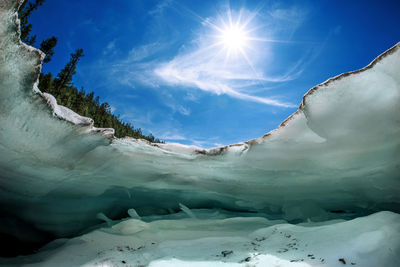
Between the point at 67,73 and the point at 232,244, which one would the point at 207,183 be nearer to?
the point at 232,244

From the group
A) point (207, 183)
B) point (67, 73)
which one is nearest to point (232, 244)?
point (207, 183)

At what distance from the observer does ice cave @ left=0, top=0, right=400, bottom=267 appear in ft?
6.98

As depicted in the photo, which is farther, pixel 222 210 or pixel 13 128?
pixel 222 210

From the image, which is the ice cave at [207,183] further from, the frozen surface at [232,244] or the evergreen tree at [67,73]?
the evergreen tree at [67,73]

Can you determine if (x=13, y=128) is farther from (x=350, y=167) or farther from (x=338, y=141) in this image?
(x=350, y=167)

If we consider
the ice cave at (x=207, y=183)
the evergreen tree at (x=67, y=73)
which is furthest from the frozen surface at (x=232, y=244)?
the evergreen tree at (x=67, y=73)

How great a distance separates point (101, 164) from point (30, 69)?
151cm

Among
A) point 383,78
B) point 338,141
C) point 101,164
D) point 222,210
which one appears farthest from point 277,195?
point 101,164

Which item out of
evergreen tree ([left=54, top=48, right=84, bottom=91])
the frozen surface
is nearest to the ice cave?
the frozen surface

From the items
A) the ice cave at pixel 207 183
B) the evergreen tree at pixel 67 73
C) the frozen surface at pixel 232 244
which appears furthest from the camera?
the evergreen tree at pixel 67 73

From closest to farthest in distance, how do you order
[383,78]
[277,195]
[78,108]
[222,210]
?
[383,78], [277,195], [222,210], [78,108]

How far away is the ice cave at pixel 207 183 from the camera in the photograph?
213 centimetres

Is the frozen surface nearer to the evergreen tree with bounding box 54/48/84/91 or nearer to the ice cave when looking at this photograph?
the ice cave

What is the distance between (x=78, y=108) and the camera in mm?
17391
